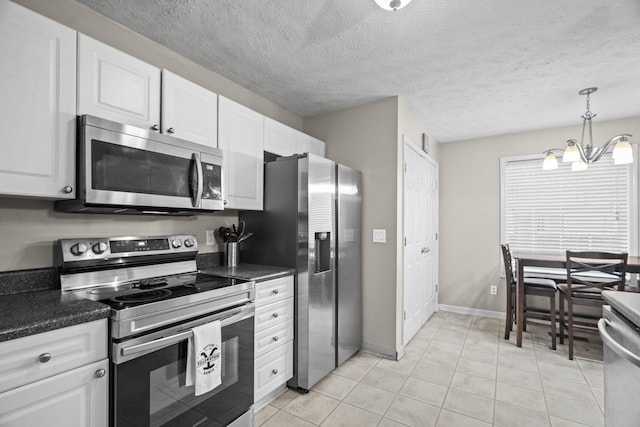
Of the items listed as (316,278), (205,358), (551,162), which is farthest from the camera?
(551,162)

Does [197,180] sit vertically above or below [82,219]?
above

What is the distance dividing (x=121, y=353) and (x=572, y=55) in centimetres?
329

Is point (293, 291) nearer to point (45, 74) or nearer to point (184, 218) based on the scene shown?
point (184, 218)

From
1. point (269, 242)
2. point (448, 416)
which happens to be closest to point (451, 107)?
point (269, 242)

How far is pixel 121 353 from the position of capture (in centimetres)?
132

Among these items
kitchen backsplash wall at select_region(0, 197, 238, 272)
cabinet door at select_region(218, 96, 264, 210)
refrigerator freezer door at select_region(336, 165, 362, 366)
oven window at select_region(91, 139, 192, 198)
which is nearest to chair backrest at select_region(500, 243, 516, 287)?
refrigerator freezer door at select_region(336, 165, 362, 366)

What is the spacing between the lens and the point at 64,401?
3.93 ft

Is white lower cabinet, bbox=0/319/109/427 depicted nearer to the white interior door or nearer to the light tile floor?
the light tile floor

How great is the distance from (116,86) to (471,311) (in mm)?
4660

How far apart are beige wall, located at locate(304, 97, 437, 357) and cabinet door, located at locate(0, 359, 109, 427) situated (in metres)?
2.30

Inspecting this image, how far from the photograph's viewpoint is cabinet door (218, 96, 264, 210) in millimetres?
2287

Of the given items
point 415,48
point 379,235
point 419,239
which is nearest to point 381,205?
point 379,235

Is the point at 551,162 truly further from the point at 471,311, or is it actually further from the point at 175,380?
the point at 175,380

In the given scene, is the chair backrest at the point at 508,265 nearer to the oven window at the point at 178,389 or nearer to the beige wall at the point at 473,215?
the beige wall at the point at 473,215
